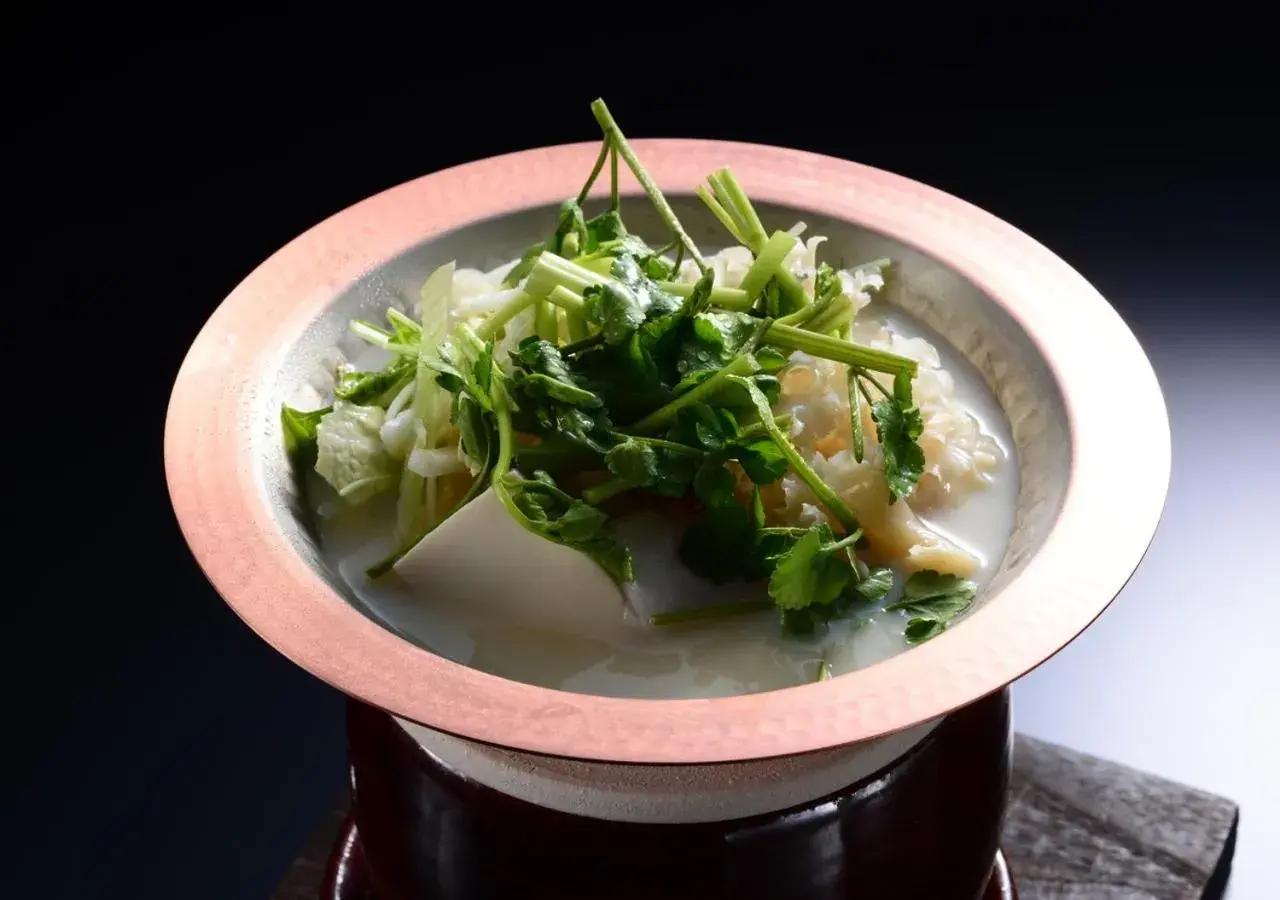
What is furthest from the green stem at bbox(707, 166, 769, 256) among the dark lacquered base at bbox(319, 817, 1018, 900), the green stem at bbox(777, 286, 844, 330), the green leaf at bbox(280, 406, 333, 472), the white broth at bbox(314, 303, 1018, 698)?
the dark lacquered base at bbox(319, 817, 1018, 900)

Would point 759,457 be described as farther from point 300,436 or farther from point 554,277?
point 300,436

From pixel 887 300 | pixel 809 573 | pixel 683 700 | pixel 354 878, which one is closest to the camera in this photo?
pixel 683 700

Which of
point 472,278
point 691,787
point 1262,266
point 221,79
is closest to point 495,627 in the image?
point 691,787

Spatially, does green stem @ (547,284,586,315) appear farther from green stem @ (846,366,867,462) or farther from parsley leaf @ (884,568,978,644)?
parsley leaf @ (884,568,978,644)

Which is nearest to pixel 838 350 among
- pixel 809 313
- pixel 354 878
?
pixel 809 313

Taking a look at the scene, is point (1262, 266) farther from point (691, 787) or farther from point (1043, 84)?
point (691, 787)

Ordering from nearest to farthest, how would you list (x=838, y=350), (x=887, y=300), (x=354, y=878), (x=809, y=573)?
(x=809, y=573) → (x=838, y=350) → (x=887, y=300) → (x=354, y=878)
